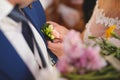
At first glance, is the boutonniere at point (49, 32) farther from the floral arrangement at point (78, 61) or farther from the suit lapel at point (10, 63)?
the floral arrangement at point (78, 61)

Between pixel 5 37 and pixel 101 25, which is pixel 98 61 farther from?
pixel 101 25

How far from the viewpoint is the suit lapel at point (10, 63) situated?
3.27ft

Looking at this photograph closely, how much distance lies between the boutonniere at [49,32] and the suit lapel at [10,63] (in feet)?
1.37

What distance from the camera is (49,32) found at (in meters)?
1.46

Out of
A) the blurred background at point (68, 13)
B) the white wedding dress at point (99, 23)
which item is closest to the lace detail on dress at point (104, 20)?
the white wedding dress at point (99, 23)

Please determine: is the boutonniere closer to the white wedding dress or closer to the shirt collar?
the white wedding dress

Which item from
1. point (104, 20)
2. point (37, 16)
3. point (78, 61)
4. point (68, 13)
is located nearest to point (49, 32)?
point (37, 16)

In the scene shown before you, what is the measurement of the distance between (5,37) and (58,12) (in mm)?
2612

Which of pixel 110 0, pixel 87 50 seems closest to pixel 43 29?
pixel 110 0

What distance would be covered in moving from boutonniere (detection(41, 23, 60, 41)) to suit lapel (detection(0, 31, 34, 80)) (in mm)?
418

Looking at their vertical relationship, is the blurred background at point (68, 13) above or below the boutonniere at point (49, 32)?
below

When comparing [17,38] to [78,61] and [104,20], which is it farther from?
[104,20]

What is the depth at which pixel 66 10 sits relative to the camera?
3.57 metres

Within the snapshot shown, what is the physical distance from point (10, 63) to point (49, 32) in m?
0.48
